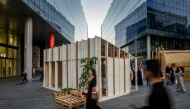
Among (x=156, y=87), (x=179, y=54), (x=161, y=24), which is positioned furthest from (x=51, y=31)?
(x=156, y=87)

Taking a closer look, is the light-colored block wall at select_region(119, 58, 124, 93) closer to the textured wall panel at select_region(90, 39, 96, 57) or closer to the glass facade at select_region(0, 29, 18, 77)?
the textured wall panel at select_region(90, 39, 96, 57)

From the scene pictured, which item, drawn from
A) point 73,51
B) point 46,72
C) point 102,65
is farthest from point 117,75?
point 46,72

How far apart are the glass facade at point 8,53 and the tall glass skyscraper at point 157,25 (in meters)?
27.8

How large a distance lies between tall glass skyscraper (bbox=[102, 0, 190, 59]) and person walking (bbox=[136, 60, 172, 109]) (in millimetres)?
37763

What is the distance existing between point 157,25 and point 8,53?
32.0 m

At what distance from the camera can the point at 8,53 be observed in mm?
31141

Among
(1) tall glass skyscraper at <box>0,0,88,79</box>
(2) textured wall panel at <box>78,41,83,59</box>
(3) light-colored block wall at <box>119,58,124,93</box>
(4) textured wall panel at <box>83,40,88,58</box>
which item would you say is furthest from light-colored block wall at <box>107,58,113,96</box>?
(1) tall glass skyscraper at <box>0,0,88,79</box>

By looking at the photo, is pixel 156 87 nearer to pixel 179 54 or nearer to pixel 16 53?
pixel 179 54

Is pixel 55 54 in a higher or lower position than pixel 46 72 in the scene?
higher

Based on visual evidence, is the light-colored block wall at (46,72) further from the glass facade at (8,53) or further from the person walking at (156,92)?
the glass facade at (8,53)

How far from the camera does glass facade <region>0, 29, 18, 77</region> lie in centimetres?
2934

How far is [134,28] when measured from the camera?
47719mm

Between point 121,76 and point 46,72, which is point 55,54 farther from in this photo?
point 121,76

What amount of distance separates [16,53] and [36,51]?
12.5 metres
